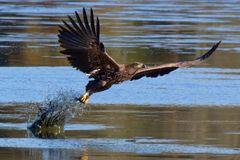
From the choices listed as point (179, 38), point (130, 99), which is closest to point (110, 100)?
point (130, 99)

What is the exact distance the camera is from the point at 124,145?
402 inches

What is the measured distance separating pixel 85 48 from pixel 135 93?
3.40 meters

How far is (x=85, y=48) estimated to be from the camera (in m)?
10.5

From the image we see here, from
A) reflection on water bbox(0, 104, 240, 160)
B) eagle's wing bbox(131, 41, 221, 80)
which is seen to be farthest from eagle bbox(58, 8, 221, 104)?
reflection on water bbox(0, 104, 240, 160)

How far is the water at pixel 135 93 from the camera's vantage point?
397 inches

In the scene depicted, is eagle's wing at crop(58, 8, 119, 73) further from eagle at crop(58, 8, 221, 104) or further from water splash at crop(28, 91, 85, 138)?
water splash at crop(28, 91, 85, 138)

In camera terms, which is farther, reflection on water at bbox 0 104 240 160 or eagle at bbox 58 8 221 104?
eagle at bbox 58 8 221 104

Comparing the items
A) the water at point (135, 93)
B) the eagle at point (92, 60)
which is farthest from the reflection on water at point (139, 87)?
the eagle at point (92, 60)

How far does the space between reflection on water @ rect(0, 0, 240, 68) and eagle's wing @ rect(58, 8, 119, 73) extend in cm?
600

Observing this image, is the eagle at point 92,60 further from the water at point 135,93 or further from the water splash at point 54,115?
the water splash at point 54,115

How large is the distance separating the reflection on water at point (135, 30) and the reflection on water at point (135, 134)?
4.54 m

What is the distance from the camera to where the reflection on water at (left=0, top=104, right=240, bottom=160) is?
9742mm

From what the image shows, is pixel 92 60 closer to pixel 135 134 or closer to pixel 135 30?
pixel 135 134

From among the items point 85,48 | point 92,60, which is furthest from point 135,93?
point 85,48
